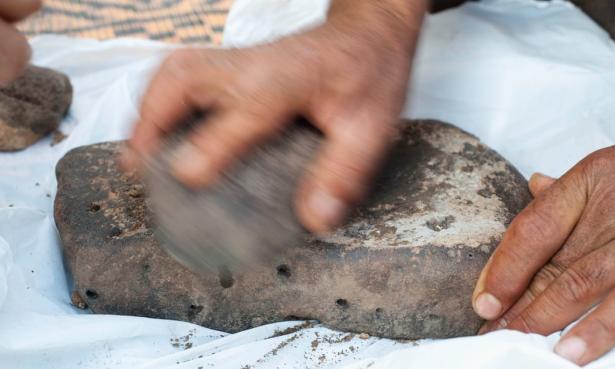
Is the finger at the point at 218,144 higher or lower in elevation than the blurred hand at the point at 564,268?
higher

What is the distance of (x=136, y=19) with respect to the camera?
2.82 m

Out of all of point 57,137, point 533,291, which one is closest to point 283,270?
point 533,291

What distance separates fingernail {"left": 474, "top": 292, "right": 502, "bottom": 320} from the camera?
1.38 metres

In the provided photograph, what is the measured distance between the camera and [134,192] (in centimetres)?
165

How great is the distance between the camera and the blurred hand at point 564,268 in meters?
1.31

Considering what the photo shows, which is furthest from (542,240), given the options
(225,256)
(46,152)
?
(46,152)

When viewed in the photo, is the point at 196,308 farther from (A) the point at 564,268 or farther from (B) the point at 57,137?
(B) the point at 57,137

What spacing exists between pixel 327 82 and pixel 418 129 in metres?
0.60

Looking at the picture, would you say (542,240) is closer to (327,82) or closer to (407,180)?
(407,180)

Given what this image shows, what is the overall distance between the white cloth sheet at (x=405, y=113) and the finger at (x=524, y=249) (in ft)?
0.24

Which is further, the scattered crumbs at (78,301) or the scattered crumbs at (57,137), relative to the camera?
the scattered crumbs at (57,137)

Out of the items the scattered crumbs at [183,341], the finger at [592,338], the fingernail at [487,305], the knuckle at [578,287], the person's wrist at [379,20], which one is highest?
the person's wrist at [379,20]

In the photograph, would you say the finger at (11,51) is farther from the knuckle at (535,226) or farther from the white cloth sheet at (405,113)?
the knuckle at (535,226)

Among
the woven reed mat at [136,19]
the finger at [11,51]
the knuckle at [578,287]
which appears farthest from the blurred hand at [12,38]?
the woven reed mat at [136,19]
